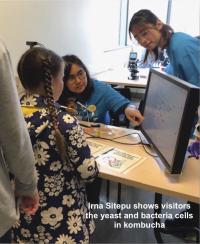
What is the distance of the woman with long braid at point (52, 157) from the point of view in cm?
106

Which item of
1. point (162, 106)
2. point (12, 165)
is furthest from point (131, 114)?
Answer: point (12, 165)

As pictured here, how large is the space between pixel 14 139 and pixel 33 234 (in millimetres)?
575

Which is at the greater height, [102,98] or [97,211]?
[102,98]

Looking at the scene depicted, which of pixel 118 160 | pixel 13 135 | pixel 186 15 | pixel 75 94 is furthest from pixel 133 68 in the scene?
pixel 13 135

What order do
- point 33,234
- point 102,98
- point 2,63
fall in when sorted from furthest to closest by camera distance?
point 102,98 → point 33,234 → point 2,63

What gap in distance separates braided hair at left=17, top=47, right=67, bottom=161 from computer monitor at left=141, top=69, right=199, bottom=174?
0.43 m

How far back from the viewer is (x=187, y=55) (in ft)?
5.72

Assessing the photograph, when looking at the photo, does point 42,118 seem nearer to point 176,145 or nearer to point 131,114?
point 176,145

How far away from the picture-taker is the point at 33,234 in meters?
1.18

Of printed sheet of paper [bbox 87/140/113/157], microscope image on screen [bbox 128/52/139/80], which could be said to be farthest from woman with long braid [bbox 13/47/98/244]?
microscope image on screen [bbox 128/52/139/80]

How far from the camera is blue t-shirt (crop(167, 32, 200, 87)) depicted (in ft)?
5.70

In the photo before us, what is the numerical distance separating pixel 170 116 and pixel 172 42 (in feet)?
2.65

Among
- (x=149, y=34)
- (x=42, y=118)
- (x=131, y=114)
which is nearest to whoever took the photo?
(x=42, y=118)

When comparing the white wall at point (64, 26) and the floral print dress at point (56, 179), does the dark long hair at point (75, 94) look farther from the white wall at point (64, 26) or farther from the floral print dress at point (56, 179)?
the floral print dress at point (56, 179)
